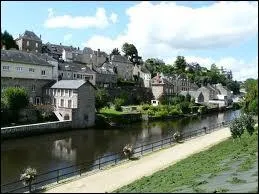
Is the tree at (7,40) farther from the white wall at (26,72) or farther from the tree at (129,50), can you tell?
the tree at (129,50)

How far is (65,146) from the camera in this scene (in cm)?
4122

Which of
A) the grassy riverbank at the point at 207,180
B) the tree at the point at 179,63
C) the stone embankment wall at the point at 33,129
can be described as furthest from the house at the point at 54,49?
the grassy riverbank at the point at 207,180

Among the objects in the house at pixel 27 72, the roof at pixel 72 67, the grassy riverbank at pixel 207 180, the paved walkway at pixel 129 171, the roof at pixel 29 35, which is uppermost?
the roof at pixel 29 35

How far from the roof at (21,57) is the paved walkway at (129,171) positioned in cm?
3109

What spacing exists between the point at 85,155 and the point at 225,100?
89709 millimetres

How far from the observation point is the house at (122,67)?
340 feet

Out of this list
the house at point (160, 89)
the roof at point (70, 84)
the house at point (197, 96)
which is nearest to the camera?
the roof at point (70, 84)

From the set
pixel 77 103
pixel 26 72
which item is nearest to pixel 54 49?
pixel 26 72

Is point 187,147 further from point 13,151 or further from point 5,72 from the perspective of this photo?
point 5,72

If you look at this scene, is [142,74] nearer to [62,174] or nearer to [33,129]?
[33,129]

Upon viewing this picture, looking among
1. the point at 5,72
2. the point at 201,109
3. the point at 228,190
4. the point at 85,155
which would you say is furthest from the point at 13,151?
the point at 201,109

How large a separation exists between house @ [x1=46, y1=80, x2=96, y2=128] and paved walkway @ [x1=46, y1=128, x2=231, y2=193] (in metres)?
20.3

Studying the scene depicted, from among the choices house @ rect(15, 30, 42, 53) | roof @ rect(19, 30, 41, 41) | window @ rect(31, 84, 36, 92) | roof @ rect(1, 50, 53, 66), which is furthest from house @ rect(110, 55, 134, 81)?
window @ rect(31, 84, 36, 92)

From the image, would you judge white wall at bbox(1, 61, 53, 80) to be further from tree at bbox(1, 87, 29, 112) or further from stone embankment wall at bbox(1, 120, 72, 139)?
stone embankment wall at bbox(1, 120, 72, 139)
